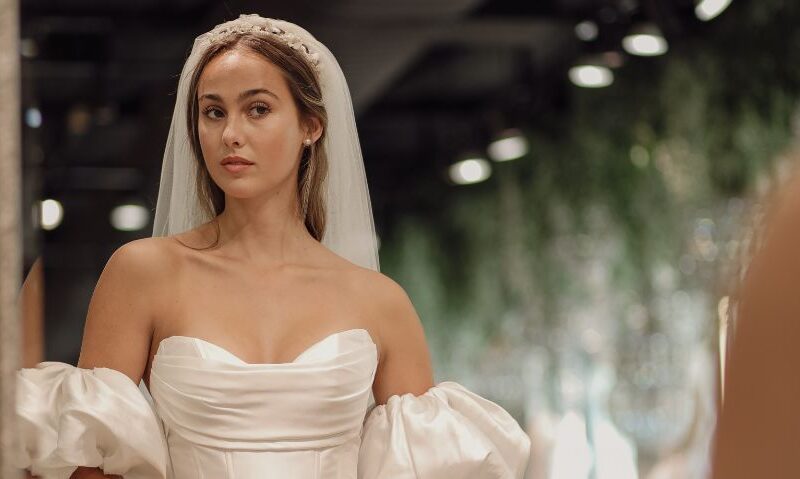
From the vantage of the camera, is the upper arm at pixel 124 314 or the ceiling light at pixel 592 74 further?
the ceiling light at pixel 592 74

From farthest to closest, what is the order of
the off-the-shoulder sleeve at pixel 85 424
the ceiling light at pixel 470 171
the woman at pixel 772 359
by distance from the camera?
1. the ceiling light at pixel 470 171
2. the off-the-shoulder sleeve at pixel 85 424
3. the woman at pixel 772 359

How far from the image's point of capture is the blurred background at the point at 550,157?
26.4ft

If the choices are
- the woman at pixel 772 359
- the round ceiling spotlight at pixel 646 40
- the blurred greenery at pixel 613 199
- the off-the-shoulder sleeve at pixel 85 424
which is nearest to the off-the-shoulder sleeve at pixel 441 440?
the off-the-shoulder sleeve at pixel 85 424

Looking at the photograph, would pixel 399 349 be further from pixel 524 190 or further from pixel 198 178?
pixel 524 190

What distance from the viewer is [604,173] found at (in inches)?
404

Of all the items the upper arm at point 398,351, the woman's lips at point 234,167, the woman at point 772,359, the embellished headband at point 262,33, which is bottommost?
the upper arm at point 398,351

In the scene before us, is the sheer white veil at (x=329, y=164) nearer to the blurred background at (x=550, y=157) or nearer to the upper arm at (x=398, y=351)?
the upper arm at (x=398, y=351)

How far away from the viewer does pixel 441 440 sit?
1.96 metres

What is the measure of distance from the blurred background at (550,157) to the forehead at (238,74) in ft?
→ 8.74

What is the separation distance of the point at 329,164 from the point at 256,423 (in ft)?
1.56

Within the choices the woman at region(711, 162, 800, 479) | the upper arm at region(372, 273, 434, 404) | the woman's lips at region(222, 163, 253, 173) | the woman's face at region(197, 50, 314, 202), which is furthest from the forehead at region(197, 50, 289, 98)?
the woman at region(711, 162, 800, 479)

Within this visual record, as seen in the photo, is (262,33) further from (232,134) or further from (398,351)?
(398,351)

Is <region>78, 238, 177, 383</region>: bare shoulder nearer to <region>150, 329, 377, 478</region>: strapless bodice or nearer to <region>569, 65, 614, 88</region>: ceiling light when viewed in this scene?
<region>150, 329, 377, 478</region>: strapless bodice

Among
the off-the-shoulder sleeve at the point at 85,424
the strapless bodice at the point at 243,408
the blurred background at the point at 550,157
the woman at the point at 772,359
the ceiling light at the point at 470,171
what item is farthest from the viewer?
the ceiling light at the point at 470,171
